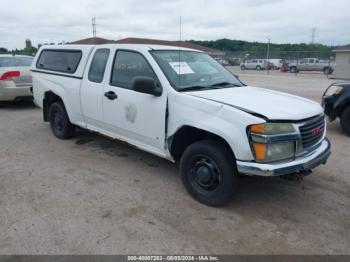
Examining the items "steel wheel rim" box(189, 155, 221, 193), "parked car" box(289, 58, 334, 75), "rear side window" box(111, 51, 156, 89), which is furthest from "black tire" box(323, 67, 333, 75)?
"steel wheel rim" box(189, 155, 221, 193)

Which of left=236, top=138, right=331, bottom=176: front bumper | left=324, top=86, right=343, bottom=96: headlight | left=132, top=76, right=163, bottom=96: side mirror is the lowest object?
left=236, top=138, right=331, bottom=176: front bumper

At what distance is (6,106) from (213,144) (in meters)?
8.57

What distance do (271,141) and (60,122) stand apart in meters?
4.40

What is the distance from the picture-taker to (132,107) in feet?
14.4

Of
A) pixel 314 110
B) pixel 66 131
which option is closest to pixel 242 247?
pixel 314 110

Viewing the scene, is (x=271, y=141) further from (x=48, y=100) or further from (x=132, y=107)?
(x=48, y=100)

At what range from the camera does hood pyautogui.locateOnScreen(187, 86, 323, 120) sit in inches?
133

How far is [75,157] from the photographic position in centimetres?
536

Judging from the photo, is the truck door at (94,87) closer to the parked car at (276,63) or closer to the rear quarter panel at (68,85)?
the rear quarter panel at (68,85)

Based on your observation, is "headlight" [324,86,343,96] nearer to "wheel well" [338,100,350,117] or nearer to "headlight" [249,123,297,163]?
"wheel well" [338,100,350,117]

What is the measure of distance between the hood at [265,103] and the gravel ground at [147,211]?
111 centimetres

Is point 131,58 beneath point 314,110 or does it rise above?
above

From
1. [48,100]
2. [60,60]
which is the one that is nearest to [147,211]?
[60,60]

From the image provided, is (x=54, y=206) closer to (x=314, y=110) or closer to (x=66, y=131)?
(x=66, y=131)
